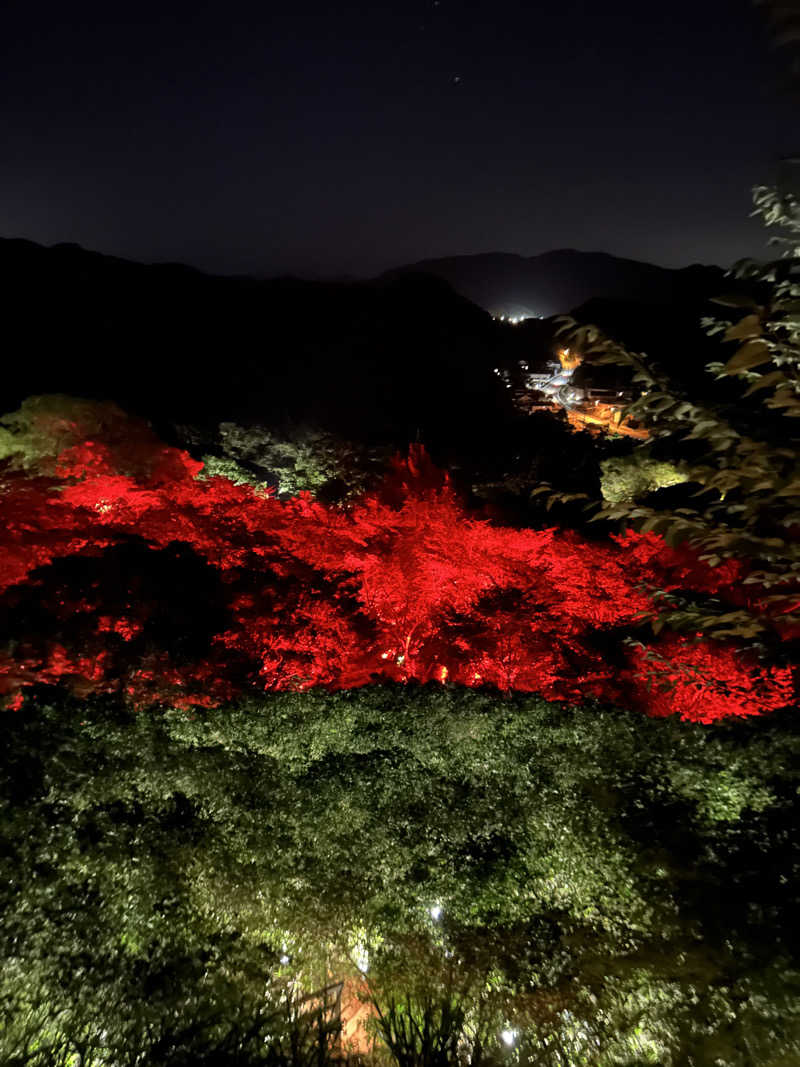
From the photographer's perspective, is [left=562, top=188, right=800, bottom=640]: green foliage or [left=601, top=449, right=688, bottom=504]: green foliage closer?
[left=562, top=188, right=800, bottom=640]: green foliage

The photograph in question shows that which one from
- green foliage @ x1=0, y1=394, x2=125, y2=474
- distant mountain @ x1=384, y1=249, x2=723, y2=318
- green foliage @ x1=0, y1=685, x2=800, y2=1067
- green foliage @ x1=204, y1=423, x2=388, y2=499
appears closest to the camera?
green foliage @ x1=0, y1=685, x2=800, y2=1067

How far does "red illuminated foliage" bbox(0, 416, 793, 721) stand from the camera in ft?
29.4

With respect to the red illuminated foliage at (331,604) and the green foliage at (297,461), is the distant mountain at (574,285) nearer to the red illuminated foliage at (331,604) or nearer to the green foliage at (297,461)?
the green foliage at (297,461)

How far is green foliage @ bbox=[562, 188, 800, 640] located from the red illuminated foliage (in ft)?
19.7

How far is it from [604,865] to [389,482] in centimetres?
1112

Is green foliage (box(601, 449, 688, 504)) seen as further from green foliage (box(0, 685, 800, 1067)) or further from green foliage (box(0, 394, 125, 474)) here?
green foliage (box(0, 394, 125, 474))

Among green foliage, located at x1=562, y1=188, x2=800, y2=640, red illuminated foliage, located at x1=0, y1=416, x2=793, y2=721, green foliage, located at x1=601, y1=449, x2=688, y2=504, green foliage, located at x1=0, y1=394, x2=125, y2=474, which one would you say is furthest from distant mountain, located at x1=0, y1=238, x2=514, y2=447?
green foliage, located at x1=562, y1=188, x2=800, y2=640

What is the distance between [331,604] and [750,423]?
8164 mm

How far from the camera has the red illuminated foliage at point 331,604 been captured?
29.4 feet

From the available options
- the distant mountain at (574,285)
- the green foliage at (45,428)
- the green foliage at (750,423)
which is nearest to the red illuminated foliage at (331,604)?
the green foliage at (45,428)

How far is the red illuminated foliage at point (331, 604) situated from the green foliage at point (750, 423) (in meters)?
6.02

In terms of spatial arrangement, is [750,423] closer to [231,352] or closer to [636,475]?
[636,475]

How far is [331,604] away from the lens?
10430mm

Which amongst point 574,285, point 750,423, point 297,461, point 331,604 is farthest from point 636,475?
point 574,285
